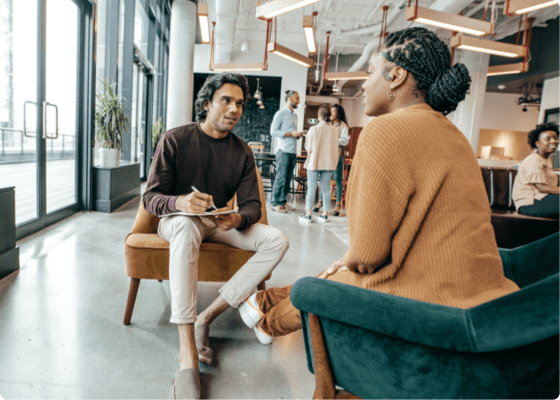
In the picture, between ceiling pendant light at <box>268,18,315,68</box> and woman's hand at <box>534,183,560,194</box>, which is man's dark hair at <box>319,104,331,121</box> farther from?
woman's hand at <box>534,183,560,194</box>

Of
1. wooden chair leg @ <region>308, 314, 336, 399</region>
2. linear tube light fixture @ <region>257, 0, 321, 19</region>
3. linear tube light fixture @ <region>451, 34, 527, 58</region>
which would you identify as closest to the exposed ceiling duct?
linear tube light fixture @ <region>257, 0, 321, 19</region>

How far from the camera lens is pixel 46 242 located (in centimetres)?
294

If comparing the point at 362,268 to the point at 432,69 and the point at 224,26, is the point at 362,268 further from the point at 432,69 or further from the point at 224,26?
the point at 224,26

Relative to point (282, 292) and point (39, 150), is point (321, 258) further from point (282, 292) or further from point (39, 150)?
point (39, 150)

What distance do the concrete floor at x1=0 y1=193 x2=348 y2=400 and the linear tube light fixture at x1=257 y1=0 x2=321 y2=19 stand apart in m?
2.93

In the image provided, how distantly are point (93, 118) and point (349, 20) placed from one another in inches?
233

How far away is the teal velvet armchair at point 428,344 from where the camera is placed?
639mm

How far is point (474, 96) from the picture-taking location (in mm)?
7883

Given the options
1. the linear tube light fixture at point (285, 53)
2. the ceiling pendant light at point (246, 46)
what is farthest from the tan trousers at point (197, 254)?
the ceiling pendant light at point (246, 46)

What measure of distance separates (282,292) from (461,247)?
74 centimetres

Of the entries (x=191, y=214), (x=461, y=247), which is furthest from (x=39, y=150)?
(x=461, y=247)

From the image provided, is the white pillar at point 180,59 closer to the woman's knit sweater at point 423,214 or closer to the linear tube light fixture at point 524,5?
the linear tube light fixture at point 524,5

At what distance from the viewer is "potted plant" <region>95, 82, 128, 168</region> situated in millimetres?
4383

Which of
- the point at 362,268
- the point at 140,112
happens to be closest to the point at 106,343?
the point at 362,268
